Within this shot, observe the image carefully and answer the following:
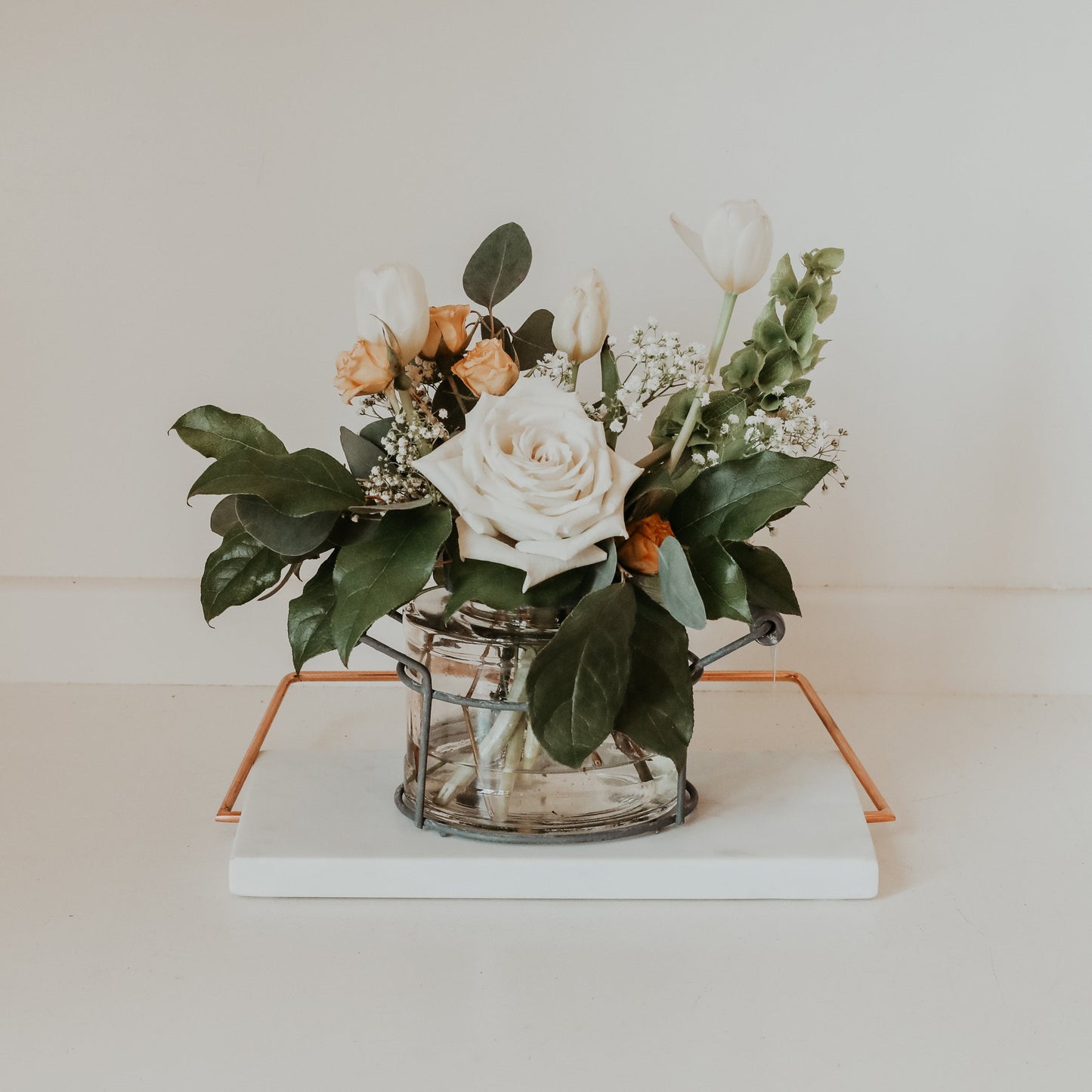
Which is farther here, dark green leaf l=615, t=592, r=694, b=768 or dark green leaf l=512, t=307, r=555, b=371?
dark green leaf l=512, t=307, r=555, b=371

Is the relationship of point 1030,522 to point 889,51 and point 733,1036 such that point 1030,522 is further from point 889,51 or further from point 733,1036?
point 733,1036

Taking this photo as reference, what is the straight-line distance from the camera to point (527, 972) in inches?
23.2

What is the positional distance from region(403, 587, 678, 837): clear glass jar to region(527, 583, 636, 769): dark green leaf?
72 millimetres

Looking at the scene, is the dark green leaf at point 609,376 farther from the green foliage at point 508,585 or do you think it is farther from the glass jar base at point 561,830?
the glass jar base at point 561,830

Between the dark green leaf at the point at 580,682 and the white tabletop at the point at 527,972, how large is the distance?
0.13 m

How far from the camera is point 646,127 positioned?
3.14ft

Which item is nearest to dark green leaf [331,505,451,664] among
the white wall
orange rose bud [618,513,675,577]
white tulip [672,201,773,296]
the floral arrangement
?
the floral arrangement

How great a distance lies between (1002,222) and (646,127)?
12.7 inches

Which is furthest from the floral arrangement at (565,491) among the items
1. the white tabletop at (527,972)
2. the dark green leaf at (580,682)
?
the white tabletop at (527,972)

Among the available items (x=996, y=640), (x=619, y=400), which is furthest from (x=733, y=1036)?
(x=996, y=640)

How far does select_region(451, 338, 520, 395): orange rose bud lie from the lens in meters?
0.62

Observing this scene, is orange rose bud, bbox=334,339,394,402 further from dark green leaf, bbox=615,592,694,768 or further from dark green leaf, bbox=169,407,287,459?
dark green leaf, bbox=615,592,694,768

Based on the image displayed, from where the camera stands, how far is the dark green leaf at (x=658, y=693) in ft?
1.97

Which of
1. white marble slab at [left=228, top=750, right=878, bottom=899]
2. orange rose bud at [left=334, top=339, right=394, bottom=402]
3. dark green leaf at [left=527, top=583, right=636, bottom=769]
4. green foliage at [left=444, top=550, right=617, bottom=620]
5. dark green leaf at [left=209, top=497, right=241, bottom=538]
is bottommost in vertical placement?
white marble slab at [left=228, top=750, right=878, bottom=899]
